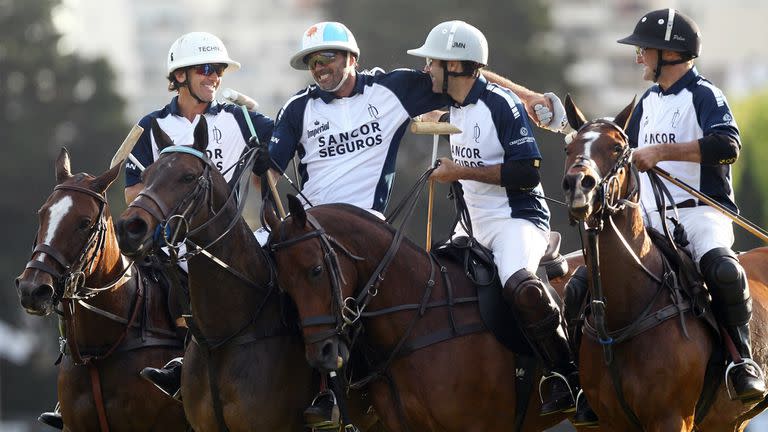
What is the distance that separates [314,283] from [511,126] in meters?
2.09

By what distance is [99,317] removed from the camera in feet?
38.2

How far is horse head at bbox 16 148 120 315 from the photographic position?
1080cm

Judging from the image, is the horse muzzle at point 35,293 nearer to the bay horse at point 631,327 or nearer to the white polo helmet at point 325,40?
the white polo helmet at point 325,40

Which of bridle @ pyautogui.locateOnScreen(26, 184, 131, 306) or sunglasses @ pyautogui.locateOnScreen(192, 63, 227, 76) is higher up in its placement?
sunglasses @ pyautogui.locateOnScreen(192, 63, 227, 76)

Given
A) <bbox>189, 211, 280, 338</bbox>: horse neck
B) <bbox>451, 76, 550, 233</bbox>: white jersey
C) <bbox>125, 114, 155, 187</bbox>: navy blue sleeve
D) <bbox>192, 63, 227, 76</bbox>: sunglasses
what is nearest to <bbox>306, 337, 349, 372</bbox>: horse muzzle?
<bbox>189, 211, 280, 338</bbox>: horse neck

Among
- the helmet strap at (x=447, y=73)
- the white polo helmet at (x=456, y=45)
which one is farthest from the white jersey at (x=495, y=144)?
the white polo helmet at (x=456, y=45)

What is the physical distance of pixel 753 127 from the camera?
193 ft

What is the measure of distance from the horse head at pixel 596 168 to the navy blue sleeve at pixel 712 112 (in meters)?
0.79

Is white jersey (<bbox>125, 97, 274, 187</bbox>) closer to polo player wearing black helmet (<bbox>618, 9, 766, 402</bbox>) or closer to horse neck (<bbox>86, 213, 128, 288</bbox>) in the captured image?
horse neck (<bbox>86, 213, 128, 288</bbox>)

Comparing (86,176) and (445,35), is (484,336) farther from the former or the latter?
(86,176)

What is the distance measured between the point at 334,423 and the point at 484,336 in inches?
49.2

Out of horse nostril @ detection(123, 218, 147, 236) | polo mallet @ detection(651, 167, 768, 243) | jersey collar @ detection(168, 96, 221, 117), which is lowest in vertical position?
polo mallet @ detection(651, 167, 768, 243)

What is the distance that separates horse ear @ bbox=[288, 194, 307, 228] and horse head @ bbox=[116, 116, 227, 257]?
558 millimetres

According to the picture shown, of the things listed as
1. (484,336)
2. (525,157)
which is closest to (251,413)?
(484,336)
